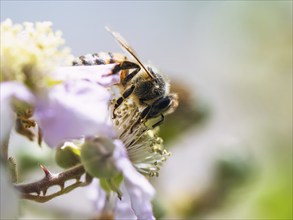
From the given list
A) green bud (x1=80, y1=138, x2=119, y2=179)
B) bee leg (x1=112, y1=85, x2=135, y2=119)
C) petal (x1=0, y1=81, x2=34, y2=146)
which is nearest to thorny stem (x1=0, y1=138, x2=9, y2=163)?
petal (x1=0, y1=81, x2=34, y2=146)

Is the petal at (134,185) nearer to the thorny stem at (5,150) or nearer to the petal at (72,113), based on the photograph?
the petal at (72,113)

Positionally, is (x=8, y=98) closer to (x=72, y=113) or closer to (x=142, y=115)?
(x=72, y=113)

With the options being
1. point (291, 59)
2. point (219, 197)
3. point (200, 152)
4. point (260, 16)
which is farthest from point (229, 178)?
point (260, 16)

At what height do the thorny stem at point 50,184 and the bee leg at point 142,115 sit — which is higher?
the bee leg at point 142,115

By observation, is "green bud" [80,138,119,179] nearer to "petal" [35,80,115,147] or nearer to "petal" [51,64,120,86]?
"petal" [35,80,115,147]

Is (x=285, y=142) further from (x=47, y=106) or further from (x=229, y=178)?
(x=47, y=106)

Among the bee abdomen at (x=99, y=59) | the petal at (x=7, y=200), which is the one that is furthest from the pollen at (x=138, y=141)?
the petal at (x=7, y=200)
